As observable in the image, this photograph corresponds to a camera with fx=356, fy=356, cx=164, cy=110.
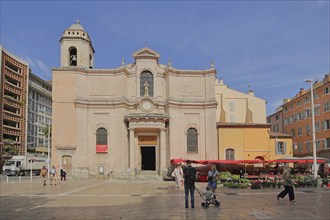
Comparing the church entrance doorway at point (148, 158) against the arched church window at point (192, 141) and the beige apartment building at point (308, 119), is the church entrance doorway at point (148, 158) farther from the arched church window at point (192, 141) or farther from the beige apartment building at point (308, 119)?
the beige apartment building at point (308, 119)

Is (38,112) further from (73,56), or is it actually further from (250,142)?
(250,142)

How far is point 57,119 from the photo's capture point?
44156mm

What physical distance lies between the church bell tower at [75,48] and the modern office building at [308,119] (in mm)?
30332

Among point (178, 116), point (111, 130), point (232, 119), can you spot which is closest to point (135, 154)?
point (111, 130)

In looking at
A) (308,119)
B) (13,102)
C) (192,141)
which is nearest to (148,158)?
(192,141)

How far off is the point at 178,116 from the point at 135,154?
289 inches

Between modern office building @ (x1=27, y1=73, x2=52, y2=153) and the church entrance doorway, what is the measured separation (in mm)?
48012

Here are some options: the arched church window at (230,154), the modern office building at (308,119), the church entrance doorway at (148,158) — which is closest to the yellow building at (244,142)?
the arched church window at (230,154)

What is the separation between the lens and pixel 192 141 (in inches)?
1804

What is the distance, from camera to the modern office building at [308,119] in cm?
5425

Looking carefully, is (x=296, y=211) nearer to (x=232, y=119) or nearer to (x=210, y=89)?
(x=210, y=89)

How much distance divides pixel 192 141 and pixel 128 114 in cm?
897

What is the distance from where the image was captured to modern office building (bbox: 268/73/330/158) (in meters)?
54.2

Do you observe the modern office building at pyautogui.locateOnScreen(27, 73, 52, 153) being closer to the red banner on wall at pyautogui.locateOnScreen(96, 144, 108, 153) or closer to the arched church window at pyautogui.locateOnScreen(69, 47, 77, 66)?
the arched church window at pyautogui.locateOnScreen(69, 47, 77, 66)
